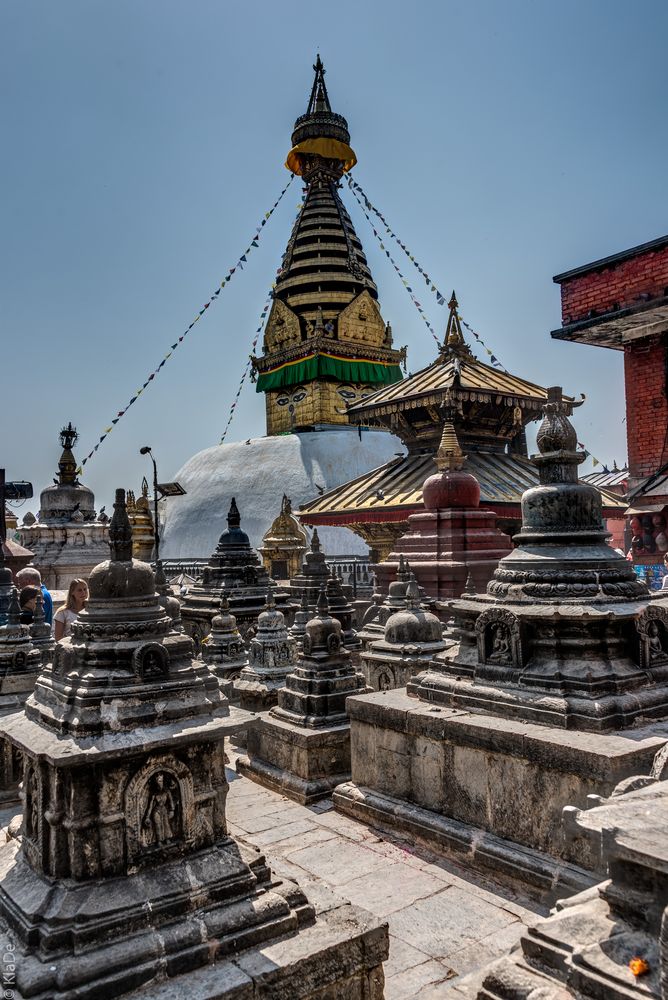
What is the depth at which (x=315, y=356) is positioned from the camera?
30.8 meters

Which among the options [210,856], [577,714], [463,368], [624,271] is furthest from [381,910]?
[463,368]

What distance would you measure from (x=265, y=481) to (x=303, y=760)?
22869mm

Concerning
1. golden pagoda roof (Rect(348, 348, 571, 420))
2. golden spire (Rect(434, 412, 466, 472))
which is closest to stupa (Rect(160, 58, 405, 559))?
golden pagoda roof (Rect(348, 348, 571, 420))

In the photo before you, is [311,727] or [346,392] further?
[346,392]

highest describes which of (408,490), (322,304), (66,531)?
(322,304)

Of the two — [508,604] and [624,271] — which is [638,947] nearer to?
[508,604]

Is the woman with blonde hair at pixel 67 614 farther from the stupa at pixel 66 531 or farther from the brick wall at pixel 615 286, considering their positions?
the stupa at pixel 66 531

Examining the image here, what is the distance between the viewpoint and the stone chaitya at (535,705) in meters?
3.78

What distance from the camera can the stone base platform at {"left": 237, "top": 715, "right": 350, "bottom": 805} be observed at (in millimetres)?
5465

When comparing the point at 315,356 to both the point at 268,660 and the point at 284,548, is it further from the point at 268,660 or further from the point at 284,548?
the point at 268,660

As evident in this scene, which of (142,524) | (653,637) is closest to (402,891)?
(653,637)

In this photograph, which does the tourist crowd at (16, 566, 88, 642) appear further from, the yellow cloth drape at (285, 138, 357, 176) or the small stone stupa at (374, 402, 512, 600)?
the yellow cloth drape at (285, 138, 357, 176)

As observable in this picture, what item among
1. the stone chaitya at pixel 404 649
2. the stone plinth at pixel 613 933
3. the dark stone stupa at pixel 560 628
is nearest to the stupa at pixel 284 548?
the stone chaitya at pixel 404 649

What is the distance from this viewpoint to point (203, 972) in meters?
2.60
